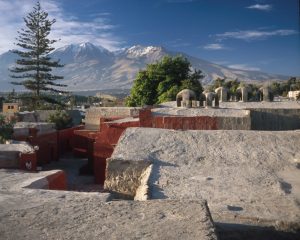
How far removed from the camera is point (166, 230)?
3.00 m

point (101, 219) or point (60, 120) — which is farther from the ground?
point (101, 219)

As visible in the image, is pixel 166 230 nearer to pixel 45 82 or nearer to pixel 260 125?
pixel 260 125

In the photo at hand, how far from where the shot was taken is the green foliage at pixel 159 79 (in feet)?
84.9

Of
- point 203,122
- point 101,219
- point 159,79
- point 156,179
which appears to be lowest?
point 156,179

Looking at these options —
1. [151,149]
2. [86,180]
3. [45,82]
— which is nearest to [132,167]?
[151,149]

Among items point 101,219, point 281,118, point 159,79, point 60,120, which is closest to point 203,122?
point 281,118

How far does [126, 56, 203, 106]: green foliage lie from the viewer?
2589 centimetres

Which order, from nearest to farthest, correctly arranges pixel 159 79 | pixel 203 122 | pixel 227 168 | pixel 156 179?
pixel 156 179 → pixel 227 168 → pixel 203 122 → pixel 159 79

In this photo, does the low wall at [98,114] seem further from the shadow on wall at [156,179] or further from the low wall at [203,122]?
the shadow on wall at [156,179]

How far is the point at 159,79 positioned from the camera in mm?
26562

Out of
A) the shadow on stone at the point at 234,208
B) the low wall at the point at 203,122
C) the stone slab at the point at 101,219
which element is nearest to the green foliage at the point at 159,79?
the low wall at the point at 203,122

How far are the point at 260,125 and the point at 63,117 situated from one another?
631 inches

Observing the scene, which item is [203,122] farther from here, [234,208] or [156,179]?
[234,208]

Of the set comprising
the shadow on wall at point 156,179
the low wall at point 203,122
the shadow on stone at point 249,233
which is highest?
the low wall at point 203,122
